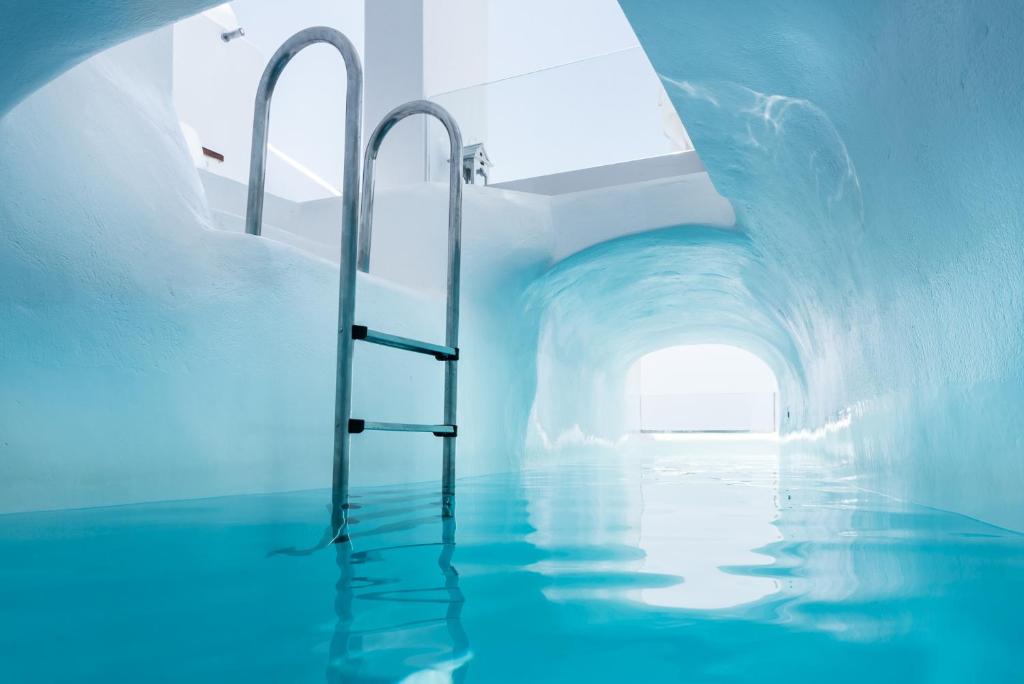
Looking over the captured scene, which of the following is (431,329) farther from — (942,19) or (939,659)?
(939,659)

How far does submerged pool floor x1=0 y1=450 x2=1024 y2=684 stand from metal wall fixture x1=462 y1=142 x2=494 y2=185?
3.61 metres

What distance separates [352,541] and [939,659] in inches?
46.8

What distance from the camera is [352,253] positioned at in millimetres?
2098

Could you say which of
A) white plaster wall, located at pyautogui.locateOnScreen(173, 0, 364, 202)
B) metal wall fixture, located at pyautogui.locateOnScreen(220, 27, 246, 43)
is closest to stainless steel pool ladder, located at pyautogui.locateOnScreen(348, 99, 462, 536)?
white plaster wall, located at pyautogui.locateOnScreen(173, 0, 364, 202)

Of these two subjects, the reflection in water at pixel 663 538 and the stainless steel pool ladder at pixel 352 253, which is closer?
the reflection in water at pixel 663 538

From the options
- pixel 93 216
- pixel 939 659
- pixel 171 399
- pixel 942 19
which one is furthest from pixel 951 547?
pixel 93 216

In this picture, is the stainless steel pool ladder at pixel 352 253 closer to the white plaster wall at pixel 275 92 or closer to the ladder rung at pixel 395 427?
the ladder rung at pixel 395 427

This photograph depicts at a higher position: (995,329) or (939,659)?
(995,329)

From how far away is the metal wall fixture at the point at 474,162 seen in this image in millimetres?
5410

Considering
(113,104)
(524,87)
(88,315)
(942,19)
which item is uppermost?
(524,87)

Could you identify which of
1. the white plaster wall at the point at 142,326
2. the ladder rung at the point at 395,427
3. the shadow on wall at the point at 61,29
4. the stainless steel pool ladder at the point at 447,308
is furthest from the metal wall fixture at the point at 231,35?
the ladder rung at the point at 395,427

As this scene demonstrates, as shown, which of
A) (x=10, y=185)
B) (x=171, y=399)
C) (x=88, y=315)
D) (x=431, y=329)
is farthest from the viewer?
(x=431, y=329)

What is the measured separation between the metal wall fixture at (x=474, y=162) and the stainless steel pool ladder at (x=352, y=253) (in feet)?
8.18

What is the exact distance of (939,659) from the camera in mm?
841
